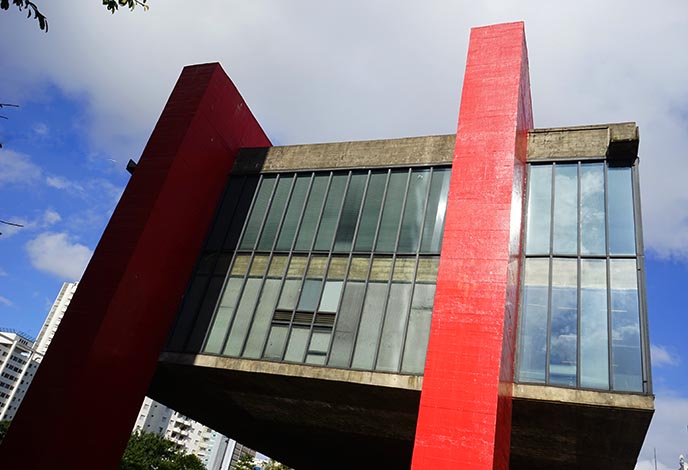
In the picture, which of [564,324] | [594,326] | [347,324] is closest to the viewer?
[594,326]

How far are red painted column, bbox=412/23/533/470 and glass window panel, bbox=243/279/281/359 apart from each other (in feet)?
17.7

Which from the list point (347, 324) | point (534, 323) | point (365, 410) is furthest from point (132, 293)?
point (534, 323)

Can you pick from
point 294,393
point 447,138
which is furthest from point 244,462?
point 447,138

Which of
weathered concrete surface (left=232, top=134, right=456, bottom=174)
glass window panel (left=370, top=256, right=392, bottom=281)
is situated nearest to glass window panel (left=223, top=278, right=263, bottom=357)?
glass window panel (left=370, top=256, right=392, bottom=281)

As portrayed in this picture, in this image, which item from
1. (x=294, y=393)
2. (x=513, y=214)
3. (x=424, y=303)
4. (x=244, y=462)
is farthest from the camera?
(x=244, y=462)

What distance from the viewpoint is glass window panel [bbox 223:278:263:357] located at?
13.7 metres

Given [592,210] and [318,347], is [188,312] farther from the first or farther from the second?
[592,210]

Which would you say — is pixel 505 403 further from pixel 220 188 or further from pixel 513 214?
pixel 220 188

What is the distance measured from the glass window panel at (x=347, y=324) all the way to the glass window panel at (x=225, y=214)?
5056mm

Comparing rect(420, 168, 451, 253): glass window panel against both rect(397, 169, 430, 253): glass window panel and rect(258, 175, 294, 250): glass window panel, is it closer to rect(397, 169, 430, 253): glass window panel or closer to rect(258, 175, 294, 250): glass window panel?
rect(397, 169, 430, 253): glass window panel

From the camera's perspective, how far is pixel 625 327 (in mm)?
10852

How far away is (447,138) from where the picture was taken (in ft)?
48.2

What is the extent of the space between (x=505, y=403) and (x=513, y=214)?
14.4ft

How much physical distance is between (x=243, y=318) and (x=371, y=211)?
196 inches
